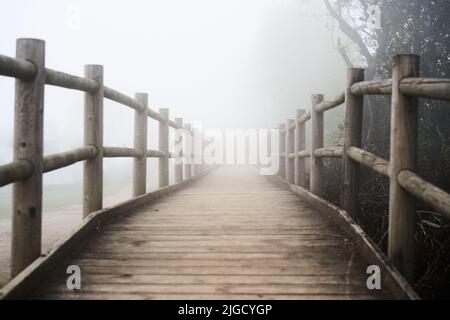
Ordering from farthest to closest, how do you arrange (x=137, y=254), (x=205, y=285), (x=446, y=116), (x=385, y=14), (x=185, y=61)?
(x=185, y=61) < (x=385, y=14) < (x=446, y=116) < (x=137, y=254) < (x=205, y=285)

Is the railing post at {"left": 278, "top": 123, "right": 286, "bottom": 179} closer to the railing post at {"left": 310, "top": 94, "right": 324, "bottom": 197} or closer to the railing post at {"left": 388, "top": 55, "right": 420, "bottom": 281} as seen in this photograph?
the railing post at {"left": 310, "top": 94, "right": 324, "bottom": 197}

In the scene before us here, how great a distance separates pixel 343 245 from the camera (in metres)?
2.99

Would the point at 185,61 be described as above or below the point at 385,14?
above

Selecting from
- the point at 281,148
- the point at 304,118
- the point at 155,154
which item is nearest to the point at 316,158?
the point at 304,118

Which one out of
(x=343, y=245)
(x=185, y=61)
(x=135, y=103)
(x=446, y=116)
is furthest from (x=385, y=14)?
(x=185, y=61)

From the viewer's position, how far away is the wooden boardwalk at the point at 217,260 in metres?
2.27

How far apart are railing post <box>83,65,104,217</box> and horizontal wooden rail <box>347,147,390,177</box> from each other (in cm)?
202

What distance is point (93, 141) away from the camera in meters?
3.63

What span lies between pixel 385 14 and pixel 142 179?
6.88 m

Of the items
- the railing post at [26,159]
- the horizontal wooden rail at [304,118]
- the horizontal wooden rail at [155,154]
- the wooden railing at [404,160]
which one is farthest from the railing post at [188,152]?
the railing post at [26,159]

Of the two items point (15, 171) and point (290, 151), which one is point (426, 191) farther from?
point (290, 151)

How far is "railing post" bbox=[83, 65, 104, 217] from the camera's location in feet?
11.8

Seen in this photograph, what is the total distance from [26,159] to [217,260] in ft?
4.08

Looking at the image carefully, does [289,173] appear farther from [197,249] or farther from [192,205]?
[197,249]
